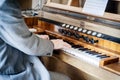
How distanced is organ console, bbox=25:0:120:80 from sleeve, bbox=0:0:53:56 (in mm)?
300

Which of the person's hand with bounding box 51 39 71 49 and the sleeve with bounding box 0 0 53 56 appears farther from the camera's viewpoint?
the person's hand with bounding box 51 39 71 49

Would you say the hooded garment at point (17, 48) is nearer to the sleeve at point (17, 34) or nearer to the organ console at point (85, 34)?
the sleeve at point (17, 34)

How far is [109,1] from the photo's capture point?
1.77 meters

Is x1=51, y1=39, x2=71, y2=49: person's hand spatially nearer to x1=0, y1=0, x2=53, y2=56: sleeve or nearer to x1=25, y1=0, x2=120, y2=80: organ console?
x1=25, y1=0, x2=120, y2=80: organ console

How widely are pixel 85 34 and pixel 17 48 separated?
0.59 metres

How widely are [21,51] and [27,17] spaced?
87cm

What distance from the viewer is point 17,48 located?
51.4 inches

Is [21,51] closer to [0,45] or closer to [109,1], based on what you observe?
[0,45]

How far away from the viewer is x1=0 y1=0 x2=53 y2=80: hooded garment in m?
1.22

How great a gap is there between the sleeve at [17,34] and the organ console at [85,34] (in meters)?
0.30

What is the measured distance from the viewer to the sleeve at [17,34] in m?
1.22

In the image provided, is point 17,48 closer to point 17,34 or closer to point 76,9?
point 17,34

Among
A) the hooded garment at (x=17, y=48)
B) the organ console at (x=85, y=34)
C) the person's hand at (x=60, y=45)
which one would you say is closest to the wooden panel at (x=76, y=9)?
the organ console at (x=85, y=34)

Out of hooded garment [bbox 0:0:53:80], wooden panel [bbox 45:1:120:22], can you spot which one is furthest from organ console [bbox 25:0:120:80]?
hooded garment [bbox 0:0:53:80]
